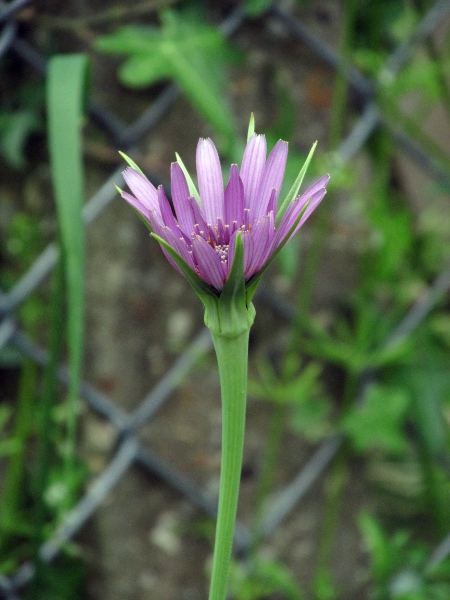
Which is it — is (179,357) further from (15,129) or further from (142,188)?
(142,188)

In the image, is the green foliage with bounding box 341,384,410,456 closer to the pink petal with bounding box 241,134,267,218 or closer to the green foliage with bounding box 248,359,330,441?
the green foliage with bounding box 248,359,330,441

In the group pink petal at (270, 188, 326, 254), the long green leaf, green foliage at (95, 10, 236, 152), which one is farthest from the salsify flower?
green foliage at (95, 10, 236, 152)

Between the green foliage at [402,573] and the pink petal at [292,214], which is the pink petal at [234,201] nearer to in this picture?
the pink petal at [292,214]

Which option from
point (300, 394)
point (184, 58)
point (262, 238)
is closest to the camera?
point (262, 238)

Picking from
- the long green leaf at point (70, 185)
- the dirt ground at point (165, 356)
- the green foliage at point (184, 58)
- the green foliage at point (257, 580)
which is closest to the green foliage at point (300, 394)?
the dirt ground at point (165, 356)

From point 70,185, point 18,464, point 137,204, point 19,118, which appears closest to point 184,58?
point 19,118

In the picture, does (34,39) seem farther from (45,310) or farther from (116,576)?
(116,576)

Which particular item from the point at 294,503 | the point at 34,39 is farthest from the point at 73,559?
the point at 34,39
